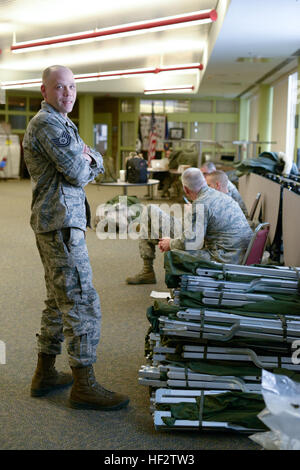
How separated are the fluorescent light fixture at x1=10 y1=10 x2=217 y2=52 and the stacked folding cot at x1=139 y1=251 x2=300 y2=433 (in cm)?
456

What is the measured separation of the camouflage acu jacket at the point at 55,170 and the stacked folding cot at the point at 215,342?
0.55m

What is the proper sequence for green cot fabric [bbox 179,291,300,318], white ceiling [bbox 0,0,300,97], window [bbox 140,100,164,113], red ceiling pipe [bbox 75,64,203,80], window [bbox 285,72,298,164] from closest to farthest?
green cot fabric [bbox 179,291,300,318] < white ceiling [bbox 0,0,300,97] < window [bbox 285,72,298,164] < red ceiling pipe [bbox 75,64,203,80] < window [bbox 140,100,164,113]

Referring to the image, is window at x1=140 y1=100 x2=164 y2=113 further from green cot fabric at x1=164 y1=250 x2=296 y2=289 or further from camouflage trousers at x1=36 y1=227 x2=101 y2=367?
camouflage trousers at x1=36 y1=227 x2=101 y2=367

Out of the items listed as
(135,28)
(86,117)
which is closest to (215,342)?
(135,28)

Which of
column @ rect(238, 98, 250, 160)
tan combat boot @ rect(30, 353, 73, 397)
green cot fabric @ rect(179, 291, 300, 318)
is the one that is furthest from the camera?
column @ rect(238, 98, 250, 160)

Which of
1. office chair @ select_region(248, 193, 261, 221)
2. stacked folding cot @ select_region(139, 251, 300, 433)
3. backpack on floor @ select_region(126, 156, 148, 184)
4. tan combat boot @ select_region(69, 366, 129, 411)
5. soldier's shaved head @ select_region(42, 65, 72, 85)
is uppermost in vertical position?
soldier's shaved head @ select_region(42, 65, 72, 85)

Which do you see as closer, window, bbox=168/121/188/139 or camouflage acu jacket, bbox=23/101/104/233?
camouflage acu jacket, bbox=23/101/104/233

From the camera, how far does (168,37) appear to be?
9.45m

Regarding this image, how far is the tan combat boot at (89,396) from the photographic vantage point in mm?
2480

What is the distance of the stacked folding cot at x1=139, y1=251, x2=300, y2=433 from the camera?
229cm

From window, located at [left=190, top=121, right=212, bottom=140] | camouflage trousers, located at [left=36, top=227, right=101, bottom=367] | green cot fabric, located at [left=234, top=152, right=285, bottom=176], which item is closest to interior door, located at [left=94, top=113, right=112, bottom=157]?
window, located at [left=190, top=121, right=212, bottom=140]

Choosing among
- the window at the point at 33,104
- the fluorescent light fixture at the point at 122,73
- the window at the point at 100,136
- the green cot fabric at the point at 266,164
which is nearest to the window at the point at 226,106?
the window at the point at 100,136

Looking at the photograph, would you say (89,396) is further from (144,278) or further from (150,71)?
(150,71)
